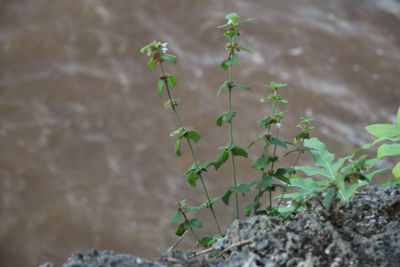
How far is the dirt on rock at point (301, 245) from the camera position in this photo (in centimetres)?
123

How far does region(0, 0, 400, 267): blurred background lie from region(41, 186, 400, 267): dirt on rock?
4220mm

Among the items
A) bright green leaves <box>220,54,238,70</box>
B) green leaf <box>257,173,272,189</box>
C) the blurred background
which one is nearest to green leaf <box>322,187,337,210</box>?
green leaf <box>257,173,272,189</box>

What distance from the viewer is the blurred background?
225 inches

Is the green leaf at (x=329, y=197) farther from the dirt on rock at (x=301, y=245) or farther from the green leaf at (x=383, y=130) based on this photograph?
the green leaf at (x=383, y=130)

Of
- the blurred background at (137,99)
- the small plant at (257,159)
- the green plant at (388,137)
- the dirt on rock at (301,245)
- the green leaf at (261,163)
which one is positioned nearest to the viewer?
the dirt on rock at (301,245)

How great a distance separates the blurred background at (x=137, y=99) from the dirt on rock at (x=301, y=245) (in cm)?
422

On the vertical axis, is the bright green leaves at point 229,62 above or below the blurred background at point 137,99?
below

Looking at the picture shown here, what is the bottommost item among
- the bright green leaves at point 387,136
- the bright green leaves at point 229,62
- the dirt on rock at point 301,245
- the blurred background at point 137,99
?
the dirt on rock at point 301,245

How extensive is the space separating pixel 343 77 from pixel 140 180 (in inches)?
95.2

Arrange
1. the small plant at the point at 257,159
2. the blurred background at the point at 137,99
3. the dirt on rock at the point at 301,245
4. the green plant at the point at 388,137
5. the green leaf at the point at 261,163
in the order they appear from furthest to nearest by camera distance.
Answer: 1. the blurred background at the point at 137,99
2. the green plant at the point at 388,137
3. the green leaf at the point at 261,163
4. the small plant at the point at 257,159
5. the dirt on rock at the point at 301,245

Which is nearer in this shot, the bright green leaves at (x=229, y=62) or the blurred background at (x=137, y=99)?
the bright green leaves at (x=229, y=62)

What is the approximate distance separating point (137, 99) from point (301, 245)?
5.11m

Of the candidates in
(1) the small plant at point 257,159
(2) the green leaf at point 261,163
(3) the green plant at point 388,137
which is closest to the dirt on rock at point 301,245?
(1) the small plant at point 257,159

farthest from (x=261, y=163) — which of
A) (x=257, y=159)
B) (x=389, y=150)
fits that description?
(x=389, y=150)
